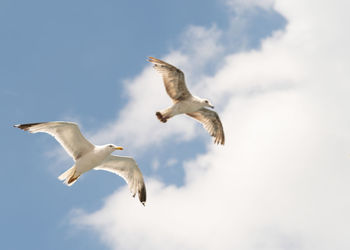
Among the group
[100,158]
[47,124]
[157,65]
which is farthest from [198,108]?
[47,124]

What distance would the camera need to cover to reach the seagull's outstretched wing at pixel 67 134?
63.1 feet

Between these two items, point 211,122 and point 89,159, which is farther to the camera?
point 211,122

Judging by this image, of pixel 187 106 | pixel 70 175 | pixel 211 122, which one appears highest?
pixel 211 122

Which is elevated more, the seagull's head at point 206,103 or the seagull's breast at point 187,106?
the seagull's head at point 206,103

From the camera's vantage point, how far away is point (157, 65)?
23.9m

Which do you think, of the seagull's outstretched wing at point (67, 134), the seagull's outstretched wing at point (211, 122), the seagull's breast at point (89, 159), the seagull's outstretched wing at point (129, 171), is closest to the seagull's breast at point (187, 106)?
the seagull's outstretched wing at point (211, 122)

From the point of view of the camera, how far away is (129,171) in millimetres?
23031

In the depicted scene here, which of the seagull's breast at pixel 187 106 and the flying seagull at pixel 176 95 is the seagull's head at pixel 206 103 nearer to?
the flying seagull at pixel 176 95

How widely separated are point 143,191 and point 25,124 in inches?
271

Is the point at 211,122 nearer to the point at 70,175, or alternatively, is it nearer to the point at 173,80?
the point at 173,80

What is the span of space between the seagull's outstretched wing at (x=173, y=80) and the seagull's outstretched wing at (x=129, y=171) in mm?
4190

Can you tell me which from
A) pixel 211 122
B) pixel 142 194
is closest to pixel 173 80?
pixel 211 122

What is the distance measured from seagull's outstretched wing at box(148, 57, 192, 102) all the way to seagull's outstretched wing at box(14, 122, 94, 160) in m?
5.40

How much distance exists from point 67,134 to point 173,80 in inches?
251
